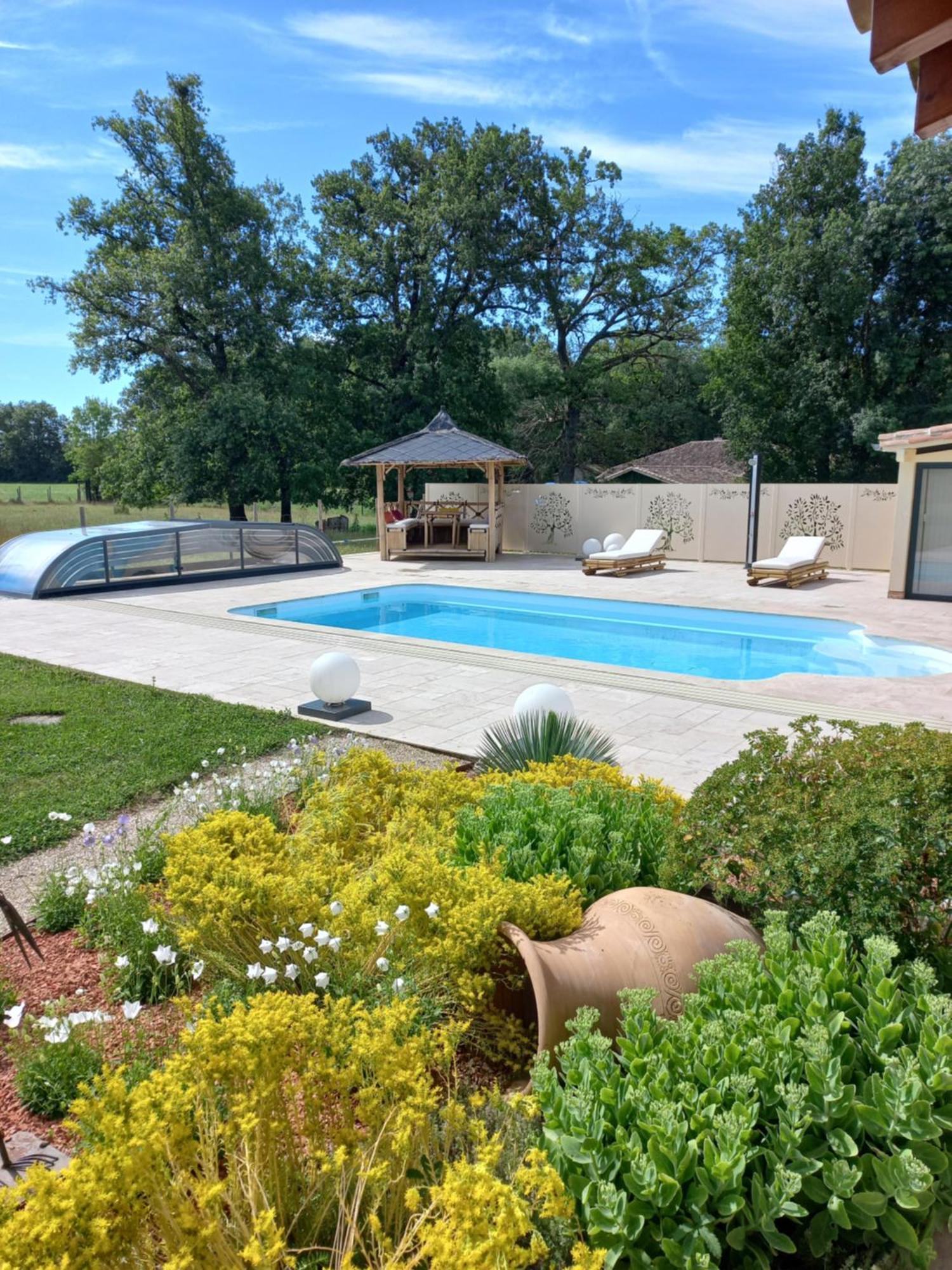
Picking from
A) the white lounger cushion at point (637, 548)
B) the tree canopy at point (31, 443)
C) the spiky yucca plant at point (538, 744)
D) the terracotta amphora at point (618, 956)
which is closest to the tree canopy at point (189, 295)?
the white lounger cushion at point (637, 548)

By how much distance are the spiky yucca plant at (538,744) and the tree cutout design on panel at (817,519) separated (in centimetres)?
1250

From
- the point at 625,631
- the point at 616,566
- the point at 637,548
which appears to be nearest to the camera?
the point at 625,631

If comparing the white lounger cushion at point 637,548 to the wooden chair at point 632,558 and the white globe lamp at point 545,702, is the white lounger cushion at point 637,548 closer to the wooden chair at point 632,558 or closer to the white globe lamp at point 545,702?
the wooden chair at point 632,558

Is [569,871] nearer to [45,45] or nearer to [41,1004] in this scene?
[41,1004]

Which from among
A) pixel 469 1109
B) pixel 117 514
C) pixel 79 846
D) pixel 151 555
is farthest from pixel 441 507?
pixel 469 1109

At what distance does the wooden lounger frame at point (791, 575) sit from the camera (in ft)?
45.3

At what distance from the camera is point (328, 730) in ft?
19.3

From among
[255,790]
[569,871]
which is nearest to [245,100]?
[255,790]

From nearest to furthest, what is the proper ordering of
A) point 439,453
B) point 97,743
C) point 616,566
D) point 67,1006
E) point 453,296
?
1. point 67,1006
2. point 97,743
3. point 616,566
4. point 439,453
5. point 453,296

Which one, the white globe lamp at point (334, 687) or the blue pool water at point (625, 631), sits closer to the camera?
the white globe lamp at point (334, 687)

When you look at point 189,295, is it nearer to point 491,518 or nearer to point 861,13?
point 491,518

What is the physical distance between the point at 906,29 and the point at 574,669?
6228 millimetres

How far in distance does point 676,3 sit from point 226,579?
34.0 feet

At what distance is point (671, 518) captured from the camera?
1808cm
